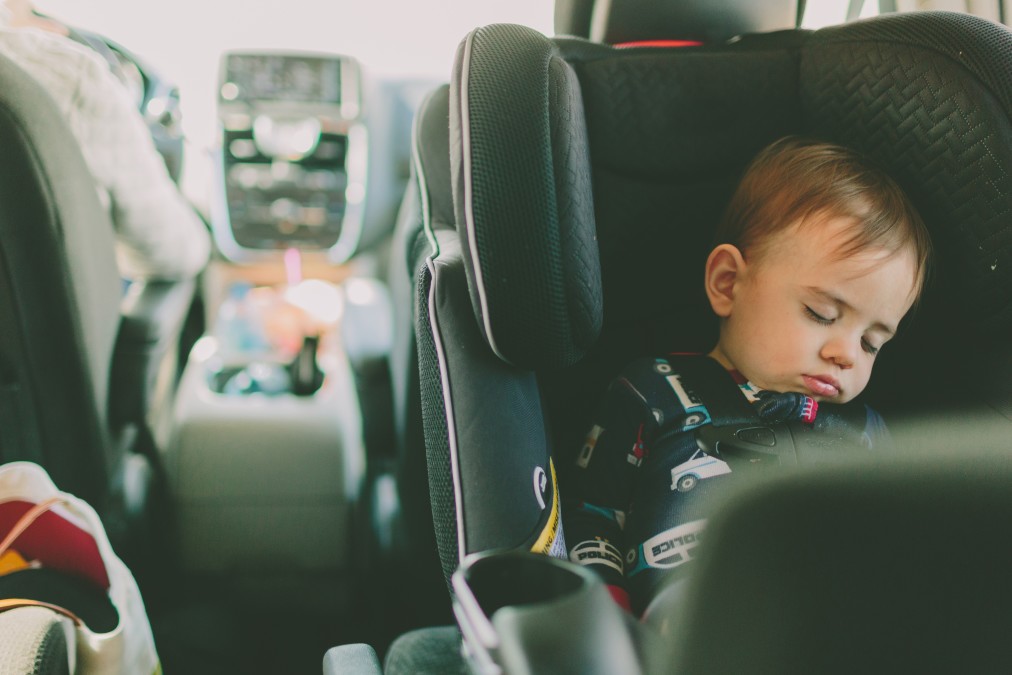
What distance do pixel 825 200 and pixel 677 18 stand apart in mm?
385

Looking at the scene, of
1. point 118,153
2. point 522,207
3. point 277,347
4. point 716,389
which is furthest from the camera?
point 277,347

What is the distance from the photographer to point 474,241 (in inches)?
30.7

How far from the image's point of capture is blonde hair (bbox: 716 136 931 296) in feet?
2.98

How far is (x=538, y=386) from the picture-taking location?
1.02 metres

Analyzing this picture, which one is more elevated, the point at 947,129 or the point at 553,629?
the point at 947,129

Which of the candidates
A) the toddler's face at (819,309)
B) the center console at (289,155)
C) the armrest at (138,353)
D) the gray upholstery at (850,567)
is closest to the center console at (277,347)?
the center console at (289,155)

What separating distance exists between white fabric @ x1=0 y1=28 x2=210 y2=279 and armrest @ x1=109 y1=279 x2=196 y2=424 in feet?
0.32

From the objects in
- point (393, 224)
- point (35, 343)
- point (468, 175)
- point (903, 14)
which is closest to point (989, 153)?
point (903, 14)

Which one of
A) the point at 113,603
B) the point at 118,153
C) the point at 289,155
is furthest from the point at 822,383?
the point at 289,155

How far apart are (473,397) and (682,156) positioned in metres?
0.44

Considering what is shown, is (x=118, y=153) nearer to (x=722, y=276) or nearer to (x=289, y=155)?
(x=289, y=155)

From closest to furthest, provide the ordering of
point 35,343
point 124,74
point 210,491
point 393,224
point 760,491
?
1. point 760,491
2. point 35,343
3. point 210,491
4. point 124,74
5. point 393,224

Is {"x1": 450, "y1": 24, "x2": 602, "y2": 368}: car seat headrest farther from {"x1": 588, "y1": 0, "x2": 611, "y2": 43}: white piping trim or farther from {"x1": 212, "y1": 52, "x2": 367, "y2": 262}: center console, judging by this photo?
{"x1": 212, "y1": 52, "x2": 367, "y2": 262}: center console

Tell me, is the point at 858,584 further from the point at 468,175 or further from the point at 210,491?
the point at 210,491
